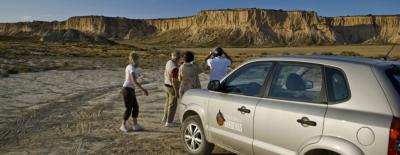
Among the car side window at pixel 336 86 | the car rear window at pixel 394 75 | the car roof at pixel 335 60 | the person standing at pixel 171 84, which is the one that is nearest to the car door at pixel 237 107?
the car roof at pixel 335 60

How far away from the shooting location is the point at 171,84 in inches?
359

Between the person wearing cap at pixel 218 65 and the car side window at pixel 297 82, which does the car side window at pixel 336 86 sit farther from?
the person wearing cap at pixel 218 65

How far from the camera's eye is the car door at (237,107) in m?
5.45

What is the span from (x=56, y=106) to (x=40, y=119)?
7.23ft

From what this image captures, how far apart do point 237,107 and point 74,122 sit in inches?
210

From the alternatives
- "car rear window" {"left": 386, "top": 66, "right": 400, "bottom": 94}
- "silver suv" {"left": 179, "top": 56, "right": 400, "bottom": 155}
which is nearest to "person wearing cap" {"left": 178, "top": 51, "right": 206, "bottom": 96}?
"silver suv" {"left": 179, "top": 56, "right": 400, "bottom": 155}

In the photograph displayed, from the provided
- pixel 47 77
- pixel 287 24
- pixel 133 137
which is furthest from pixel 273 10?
pixel 133 137

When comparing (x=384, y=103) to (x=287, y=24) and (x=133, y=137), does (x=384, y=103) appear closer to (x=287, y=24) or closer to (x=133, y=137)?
(x=133, y=137)

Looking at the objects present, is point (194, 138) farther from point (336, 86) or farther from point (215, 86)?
point (336, 86)

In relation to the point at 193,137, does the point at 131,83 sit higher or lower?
higher

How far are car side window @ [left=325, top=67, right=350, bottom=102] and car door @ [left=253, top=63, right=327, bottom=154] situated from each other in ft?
0.26

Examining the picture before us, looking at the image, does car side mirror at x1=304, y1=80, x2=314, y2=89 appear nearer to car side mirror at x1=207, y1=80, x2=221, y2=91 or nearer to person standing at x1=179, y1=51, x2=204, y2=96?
car side mirror at x1=207, y1=80, x2=221, y2=91

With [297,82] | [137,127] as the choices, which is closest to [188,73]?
[137,127]

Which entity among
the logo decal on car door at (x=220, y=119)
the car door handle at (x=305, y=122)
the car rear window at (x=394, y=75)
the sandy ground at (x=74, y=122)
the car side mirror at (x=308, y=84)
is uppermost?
the car rear window at (x=394, y=75)
